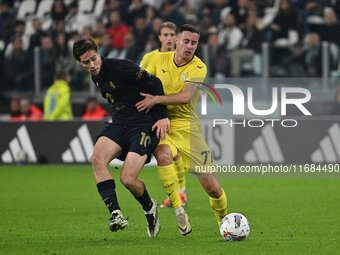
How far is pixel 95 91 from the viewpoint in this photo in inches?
701

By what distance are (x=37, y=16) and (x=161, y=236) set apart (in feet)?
50.6

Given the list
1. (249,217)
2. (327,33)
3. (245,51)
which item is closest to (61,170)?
(245,51)

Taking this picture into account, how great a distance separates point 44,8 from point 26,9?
69cm

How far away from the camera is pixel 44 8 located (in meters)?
22.5

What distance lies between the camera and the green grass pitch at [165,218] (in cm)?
714

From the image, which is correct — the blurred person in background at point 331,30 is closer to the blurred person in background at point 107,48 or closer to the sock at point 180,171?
the blurred person in background at point 107,48

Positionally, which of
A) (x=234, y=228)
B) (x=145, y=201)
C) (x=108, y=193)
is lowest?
(x=234, y=228)

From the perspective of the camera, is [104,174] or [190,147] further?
[190,147]

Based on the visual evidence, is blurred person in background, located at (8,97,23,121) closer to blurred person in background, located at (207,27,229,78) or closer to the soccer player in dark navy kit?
blurred person in background, located at (207,27,229,78)

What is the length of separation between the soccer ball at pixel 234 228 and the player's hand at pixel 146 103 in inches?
52.1

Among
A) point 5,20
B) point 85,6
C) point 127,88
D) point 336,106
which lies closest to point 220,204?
point 127,88

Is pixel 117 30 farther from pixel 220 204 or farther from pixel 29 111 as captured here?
pixel 220 204

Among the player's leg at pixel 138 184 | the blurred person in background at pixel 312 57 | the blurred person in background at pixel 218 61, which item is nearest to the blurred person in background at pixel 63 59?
the blurred person in background at pixel 218 61

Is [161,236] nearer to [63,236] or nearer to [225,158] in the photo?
[63,236]
